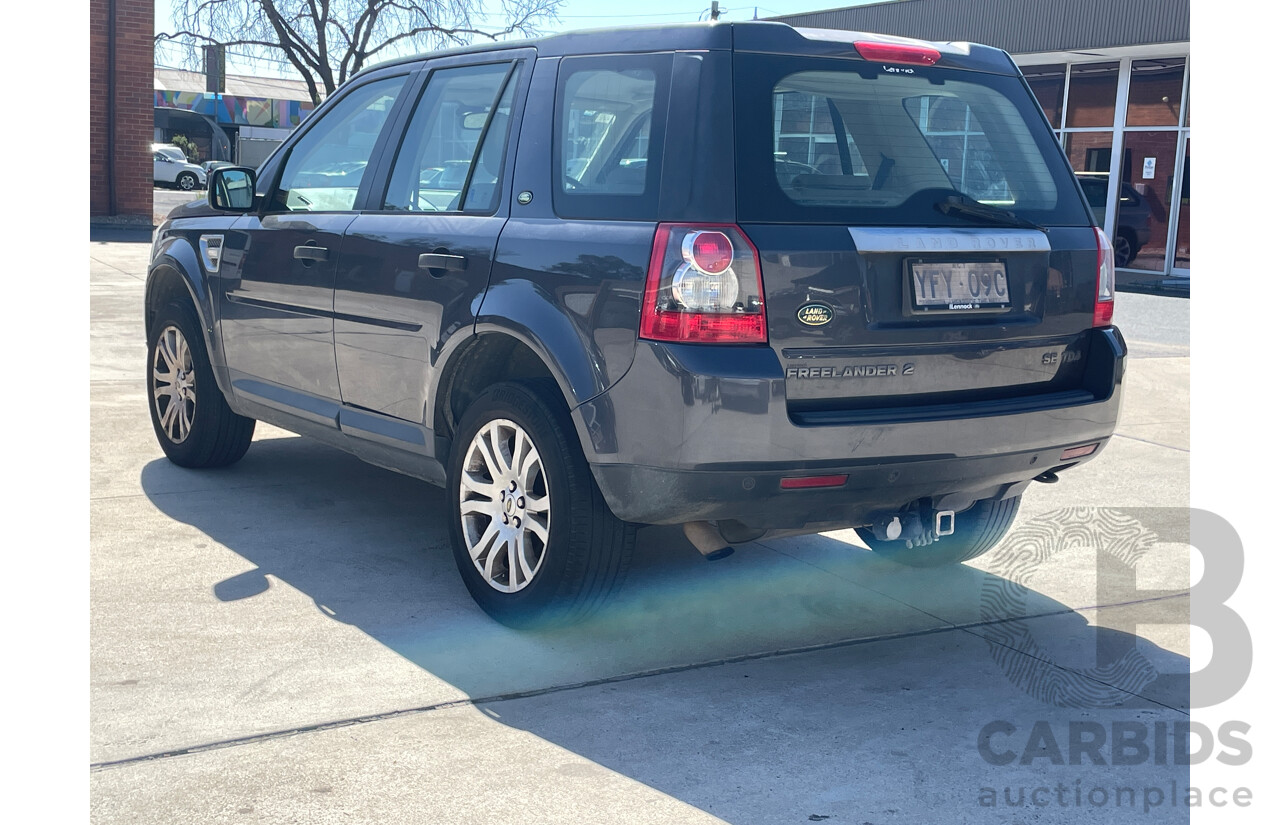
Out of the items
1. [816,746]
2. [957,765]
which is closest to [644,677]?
[816,746]

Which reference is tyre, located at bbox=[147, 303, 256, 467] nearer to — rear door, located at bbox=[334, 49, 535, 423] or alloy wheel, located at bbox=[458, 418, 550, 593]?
rear door, located at bbox=[334, 49, 535, 423]

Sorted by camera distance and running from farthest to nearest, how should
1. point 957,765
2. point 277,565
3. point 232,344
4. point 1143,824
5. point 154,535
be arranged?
point 232,344 < point 154,535 < point 277,565 < point 957,765 < point 1143,824

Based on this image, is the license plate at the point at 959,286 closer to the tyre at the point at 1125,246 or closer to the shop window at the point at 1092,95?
the tyre at the point at 1125,246

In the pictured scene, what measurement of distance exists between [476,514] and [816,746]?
1539 mm

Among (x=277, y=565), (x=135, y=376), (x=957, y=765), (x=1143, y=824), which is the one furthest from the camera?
(x=135, y=376)

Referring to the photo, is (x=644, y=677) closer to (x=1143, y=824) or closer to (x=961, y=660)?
(x=961, y=660)

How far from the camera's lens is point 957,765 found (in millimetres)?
3295

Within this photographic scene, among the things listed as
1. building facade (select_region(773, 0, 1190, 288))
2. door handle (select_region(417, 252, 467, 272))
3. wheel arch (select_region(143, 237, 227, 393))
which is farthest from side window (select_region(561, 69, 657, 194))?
building facade (select_region(773, 0, 1190, 288))

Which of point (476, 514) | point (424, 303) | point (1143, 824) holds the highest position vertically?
point (424, 303)

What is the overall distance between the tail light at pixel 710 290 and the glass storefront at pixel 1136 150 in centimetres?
2006

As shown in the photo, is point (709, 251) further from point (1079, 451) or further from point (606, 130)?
point (1079, 451)

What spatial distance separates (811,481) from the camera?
12.1 ft

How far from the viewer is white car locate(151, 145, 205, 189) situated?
135ft

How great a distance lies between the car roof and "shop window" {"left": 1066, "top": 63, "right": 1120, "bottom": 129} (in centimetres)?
2051
